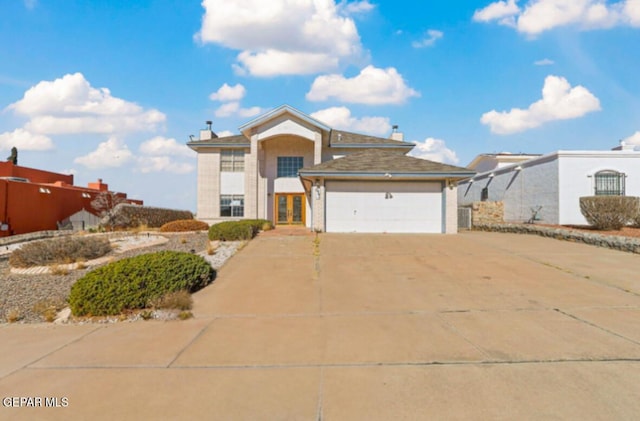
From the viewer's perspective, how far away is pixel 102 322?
21.2ft

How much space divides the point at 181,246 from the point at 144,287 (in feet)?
26.2

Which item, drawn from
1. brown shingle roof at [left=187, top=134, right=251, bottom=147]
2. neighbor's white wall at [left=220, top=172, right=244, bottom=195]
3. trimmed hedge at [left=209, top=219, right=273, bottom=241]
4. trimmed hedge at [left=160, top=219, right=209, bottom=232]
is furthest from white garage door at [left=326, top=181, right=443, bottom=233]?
brown shingle roof at [left=187, top=134, right=251, bottom=147]

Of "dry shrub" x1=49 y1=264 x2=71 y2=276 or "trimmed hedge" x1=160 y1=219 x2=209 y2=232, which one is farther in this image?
"trimmed hedge" x1=160 y1=219 x2=209 y2=232

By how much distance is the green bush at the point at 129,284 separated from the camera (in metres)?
6.65

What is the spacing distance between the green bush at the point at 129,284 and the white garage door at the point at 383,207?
10244 mm

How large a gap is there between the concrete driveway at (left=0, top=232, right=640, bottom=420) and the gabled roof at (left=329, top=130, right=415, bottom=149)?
52.3ft

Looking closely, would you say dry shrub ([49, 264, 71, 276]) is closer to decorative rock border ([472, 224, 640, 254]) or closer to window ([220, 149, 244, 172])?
window ([220, 149, 244, 172])

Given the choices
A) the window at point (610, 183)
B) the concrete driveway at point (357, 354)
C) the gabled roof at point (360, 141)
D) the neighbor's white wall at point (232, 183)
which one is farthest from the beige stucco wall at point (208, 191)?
the window at point (610, 183)

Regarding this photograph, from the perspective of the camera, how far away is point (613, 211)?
640 inches

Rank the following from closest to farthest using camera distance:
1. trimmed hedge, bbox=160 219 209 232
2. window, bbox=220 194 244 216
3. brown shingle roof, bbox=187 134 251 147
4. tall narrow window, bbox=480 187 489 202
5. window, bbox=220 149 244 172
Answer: trimmed hedge, bbox=160 219 209 232 → brown shingle roof, bbox=187 134 251 147 → window, bbox=220 194 244 216 → window, bbox=220 149 244 172 → tall narrow window, bbox=480 187 489 202

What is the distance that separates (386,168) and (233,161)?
1153 centimetres

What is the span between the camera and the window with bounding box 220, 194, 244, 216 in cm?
2416

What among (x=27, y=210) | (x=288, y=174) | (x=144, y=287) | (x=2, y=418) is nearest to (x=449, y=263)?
(x=144, y=287)

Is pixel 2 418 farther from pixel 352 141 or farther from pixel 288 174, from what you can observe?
pixel 352 141
